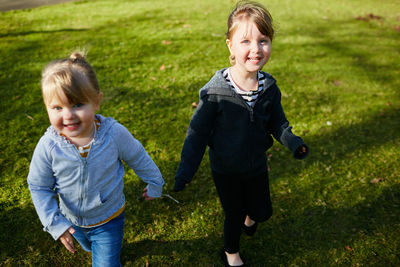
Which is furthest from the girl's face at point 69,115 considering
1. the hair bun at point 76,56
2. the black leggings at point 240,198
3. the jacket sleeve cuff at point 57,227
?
the black leggings at point 240,198

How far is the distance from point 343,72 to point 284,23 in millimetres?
4522

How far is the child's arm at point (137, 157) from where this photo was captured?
2248 mm

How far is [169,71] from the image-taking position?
275 inches

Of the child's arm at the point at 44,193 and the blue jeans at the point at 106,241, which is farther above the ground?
the child's arm at the point at 44,193

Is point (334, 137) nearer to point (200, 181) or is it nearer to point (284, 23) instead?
point (200, 181)

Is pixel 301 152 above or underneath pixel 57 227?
above

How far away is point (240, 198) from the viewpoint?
271 cm

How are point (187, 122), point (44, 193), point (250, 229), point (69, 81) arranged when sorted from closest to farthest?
1. point (69, 81)
2. point (44, 193)
3. point (250, 229)
4. point (187, 122)

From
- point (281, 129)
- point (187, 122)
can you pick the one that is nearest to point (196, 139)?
point (281, 129)

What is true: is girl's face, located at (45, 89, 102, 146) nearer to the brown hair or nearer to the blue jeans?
the blue jeans

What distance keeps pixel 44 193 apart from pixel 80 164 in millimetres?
320

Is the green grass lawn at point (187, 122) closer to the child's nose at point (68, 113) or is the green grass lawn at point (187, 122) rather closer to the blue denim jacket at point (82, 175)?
the blue denim jacket at point (82, 175)

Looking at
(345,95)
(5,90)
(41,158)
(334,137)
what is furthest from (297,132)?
(5,90)

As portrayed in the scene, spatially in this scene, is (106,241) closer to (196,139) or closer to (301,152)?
(196,139)
